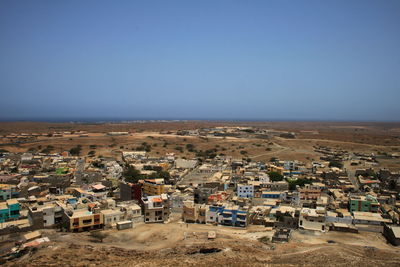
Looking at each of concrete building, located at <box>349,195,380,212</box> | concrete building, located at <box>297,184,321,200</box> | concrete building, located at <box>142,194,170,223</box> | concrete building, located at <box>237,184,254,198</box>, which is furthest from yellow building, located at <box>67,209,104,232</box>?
concrete building, located at <box>349,195,380,212</box>

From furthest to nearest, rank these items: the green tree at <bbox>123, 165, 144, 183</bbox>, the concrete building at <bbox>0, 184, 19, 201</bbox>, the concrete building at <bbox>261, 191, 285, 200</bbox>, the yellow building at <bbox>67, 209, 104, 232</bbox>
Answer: the green tree at <bbox>123, 165, 144, 183</bbox>, the concrete building at <bbox>261, 191, 285, 200</bbox>, the concrete building at <bbox>0, 184, 19, 201</bbox>, the yellow building at <bbox>67, 209, 104, 232</bbox>

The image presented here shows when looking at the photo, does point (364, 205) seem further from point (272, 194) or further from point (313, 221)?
point (272, 194)

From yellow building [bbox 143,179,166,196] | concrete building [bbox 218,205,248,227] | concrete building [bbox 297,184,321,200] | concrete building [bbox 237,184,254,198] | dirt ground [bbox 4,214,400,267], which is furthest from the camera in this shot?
concrete building [bbox 237,184,254,198]

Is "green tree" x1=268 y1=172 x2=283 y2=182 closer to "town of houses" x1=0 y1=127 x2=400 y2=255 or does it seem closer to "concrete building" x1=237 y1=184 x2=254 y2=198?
"town of houses" x1=0 y1=127 x2=400 y2=255

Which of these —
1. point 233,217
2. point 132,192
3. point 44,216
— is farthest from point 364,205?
point 44,216

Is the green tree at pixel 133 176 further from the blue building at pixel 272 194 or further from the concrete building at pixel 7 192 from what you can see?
the blue building at pixel 272 194

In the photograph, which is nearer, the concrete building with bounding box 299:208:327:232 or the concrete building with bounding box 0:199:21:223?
the concrete building with bounding box 0:199:21:223
